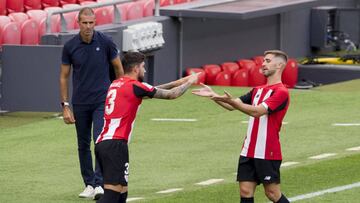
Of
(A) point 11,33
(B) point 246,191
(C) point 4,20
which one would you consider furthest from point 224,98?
(C) point 4,20

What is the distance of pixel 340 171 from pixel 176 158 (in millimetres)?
2292

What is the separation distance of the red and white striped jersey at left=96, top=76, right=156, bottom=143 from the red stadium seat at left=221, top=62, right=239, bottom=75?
1450 centimetres

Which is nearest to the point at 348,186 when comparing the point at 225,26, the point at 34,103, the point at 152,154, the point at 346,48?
the point at 152,154

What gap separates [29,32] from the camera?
69.9 ft

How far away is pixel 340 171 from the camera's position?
14.4m

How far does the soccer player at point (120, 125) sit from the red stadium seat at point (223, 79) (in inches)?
543

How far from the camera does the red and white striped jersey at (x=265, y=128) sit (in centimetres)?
1088

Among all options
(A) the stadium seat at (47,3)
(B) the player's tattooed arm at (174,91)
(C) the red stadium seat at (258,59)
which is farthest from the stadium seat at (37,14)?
(B) the player's tattooed arm at (174,91)

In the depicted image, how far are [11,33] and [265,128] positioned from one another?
1063 cm

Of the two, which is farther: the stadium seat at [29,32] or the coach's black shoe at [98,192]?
the stadium seat at [29,32]

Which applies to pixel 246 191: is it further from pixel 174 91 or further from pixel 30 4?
pixel 30 4

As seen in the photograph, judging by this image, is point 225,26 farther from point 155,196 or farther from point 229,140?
point 155,196

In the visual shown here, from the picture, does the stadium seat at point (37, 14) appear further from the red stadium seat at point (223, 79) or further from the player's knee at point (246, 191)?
the player's knee at point (246, 191)

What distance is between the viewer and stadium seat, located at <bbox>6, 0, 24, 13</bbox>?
23.6m
